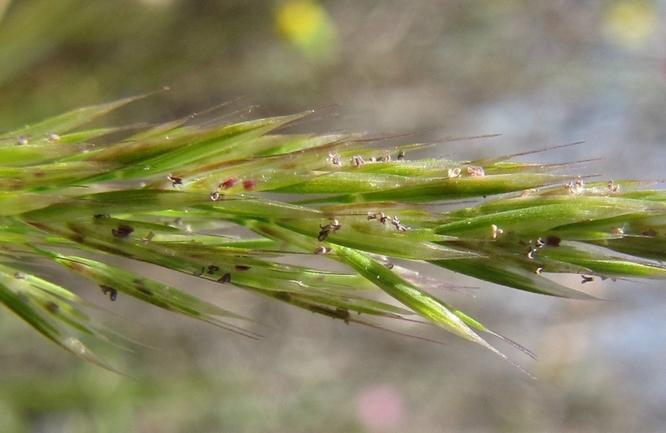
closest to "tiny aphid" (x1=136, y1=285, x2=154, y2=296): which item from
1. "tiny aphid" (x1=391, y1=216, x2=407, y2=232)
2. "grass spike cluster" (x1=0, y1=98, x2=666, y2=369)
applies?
"grass spike cluster" (x1=0, y1=98, x2=666, y2=369)

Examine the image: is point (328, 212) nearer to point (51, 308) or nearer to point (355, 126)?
point (51, 308)

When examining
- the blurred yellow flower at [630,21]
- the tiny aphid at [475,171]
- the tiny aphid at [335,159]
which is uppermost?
the blurred yellow flower at [630,21]

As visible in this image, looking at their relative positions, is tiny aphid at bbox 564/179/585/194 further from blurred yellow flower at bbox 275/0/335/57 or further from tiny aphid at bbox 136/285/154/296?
blurred yellow flower at bbox 275/0/335/57

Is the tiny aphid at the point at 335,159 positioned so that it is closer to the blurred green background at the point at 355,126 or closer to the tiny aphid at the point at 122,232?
the tiny aphid at the point at 122,232

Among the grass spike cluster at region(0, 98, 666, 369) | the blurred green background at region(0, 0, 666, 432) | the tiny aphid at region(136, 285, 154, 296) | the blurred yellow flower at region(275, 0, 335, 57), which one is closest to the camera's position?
the grass spike cluster at region(0, 98, 666, 369)

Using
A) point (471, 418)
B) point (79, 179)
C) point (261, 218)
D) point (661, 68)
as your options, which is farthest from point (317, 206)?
point (471, 418)

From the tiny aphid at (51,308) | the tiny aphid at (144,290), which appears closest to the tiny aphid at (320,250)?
the tiny aphid at (144,290)

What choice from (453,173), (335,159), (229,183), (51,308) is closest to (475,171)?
(453,173)

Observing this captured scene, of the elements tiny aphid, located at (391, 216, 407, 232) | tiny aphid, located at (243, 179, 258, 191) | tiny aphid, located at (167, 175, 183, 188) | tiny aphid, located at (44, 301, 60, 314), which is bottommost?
tiny aphid, located at (44, 301, 60, 314)
